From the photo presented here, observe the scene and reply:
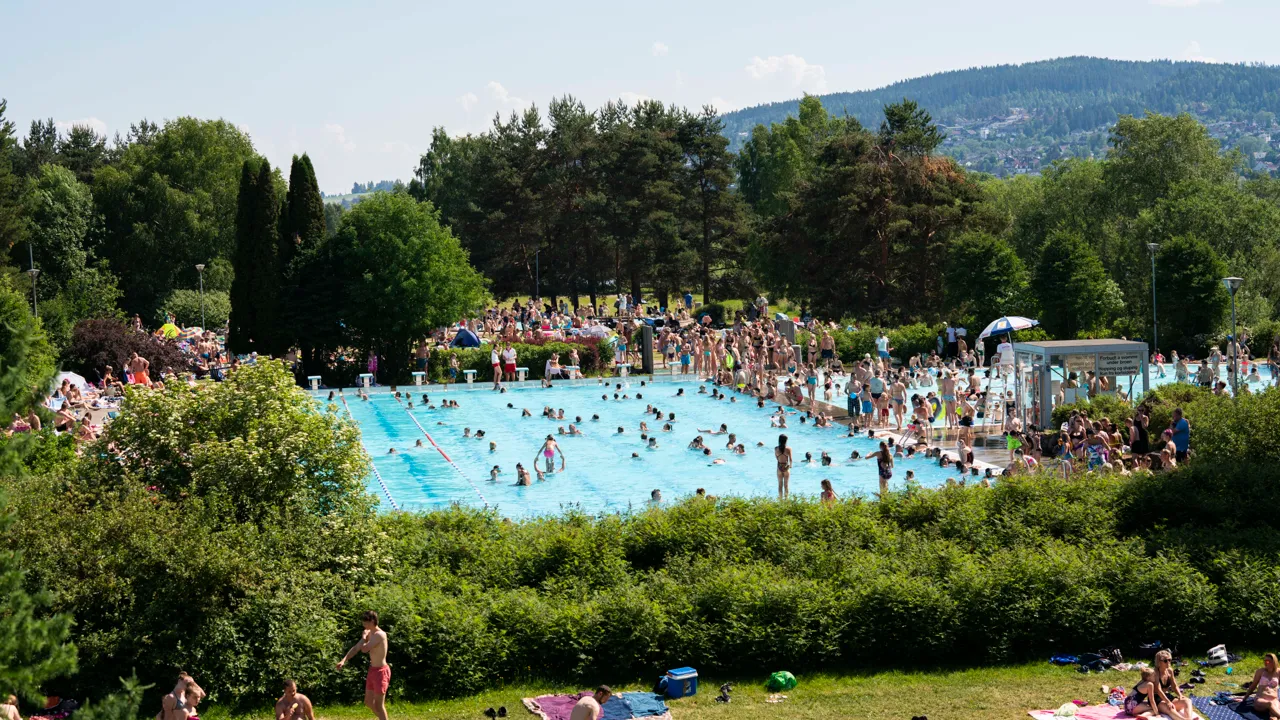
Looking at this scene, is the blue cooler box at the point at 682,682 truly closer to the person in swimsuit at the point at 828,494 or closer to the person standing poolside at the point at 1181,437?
the person in swimsuit at the point at 828,494

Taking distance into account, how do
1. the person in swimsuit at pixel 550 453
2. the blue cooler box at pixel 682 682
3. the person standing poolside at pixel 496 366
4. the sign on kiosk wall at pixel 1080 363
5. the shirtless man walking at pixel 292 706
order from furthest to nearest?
the person standing poolside at pixel 496 366
the person in swimsuit at pixel 550 453
the sign on kiosk wall at pixel 1080 363
the blue cooler box at pixel 682 682
the shirtless man walking at pixel 292 706

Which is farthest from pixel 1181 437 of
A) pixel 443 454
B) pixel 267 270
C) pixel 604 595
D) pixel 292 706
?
pixel 267 270

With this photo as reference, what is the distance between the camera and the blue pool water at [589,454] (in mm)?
24812

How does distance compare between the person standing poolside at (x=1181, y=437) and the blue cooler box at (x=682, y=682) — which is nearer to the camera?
the blue cooler box at (x=682, y=682)

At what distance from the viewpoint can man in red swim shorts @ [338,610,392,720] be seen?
463 inches

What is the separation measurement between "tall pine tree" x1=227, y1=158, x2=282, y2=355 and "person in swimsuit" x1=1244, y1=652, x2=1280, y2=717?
3088cm

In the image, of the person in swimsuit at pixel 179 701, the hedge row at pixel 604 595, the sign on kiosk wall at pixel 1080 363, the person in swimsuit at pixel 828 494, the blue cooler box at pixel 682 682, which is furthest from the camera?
the sign on kiosk wall at pixel 1080 363

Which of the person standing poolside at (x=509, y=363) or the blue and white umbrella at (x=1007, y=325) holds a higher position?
the blue and white umbrella at (x=1007, y=325)

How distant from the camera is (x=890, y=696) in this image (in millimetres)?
12641

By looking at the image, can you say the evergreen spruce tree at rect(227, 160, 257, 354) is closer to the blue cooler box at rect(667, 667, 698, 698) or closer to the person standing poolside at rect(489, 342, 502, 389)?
the person standing poolside at rect(489, 342, 502, 389)

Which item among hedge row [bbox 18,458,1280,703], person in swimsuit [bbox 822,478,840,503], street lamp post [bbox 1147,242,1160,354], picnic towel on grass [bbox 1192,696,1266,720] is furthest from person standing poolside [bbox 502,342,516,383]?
picnic towel on grass [bbox 1192,696,1266,720]

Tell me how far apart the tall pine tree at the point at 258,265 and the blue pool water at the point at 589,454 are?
4139mm

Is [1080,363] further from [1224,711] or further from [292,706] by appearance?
[292,706]

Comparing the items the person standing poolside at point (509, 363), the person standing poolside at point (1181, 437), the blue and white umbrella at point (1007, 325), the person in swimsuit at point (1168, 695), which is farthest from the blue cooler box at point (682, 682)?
the person standing poolside at point (509, 363)
